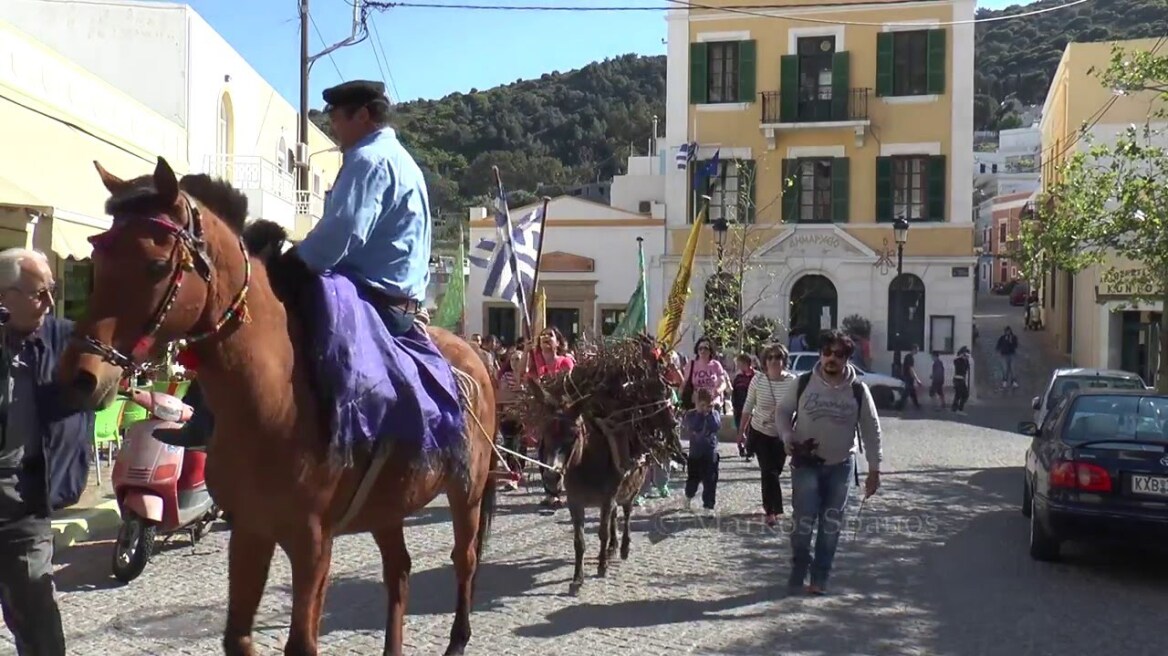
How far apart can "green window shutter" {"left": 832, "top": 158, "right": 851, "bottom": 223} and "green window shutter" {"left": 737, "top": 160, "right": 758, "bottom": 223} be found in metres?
2.33

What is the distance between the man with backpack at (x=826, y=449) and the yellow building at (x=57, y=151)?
7.75 m

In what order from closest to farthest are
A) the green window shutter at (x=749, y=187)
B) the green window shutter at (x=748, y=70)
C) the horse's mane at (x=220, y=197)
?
the horse's mane at (x=220, y=197) < the green window shutter at (x=749, y=187) < the green window shutter at (x=748, y=70)

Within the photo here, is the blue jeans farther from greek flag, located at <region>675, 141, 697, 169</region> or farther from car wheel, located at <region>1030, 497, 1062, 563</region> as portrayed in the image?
greek flag, located at <region>675, 141, 697, 169</region>

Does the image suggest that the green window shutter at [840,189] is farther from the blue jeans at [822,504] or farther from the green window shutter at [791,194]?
the blue jeans at [822,504]

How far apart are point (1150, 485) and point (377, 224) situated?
21.1 ft

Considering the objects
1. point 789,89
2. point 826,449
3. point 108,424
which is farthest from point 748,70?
point 826,449

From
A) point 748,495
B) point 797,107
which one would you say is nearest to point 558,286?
point 797,107

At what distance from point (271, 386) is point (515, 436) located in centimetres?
736

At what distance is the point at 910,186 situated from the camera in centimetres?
3162

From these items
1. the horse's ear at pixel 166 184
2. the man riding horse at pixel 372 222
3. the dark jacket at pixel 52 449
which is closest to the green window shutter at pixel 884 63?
the man riding horse at pixel 372 222

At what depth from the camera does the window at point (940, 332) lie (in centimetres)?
3125

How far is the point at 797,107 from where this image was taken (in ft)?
104

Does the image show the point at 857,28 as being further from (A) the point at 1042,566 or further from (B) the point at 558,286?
(A) the point at 1042,566

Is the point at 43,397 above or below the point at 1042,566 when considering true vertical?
above
